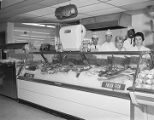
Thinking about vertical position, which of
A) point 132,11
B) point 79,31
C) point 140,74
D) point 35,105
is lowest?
point 35,105

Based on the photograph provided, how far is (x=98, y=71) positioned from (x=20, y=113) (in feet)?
5.99

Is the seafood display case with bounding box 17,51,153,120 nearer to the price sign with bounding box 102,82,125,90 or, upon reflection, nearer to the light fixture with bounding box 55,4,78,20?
the price sign with bounding box 102,82,125,90

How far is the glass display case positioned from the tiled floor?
2.08 feet

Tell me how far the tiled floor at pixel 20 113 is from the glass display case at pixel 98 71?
633 mm

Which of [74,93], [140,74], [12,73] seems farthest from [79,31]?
[12,73]

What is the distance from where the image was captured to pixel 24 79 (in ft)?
14.0

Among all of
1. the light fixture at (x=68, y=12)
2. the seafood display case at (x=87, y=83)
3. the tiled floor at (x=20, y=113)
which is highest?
the light fixture at (x=68, y=12)

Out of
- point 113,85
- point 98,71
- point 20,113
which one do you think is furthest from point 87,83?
point 20,113

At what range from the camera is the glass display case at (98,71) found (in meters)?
2.51

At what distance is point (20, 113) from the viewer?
372 cm

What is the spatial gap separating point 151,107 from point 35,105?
7.94ft

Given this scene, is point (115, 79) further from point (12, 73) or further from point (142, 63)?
point (12, 73)

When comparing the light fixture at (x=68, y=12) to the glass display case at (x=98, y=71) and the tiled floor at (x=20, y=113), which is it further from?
the tiled floor at (x=20, y=113)

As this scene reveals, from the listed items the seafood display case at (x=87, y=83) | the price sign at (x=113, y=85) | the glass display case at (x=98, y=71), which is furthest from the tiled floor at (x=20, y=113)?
the price sign at (x=113, y=85)
